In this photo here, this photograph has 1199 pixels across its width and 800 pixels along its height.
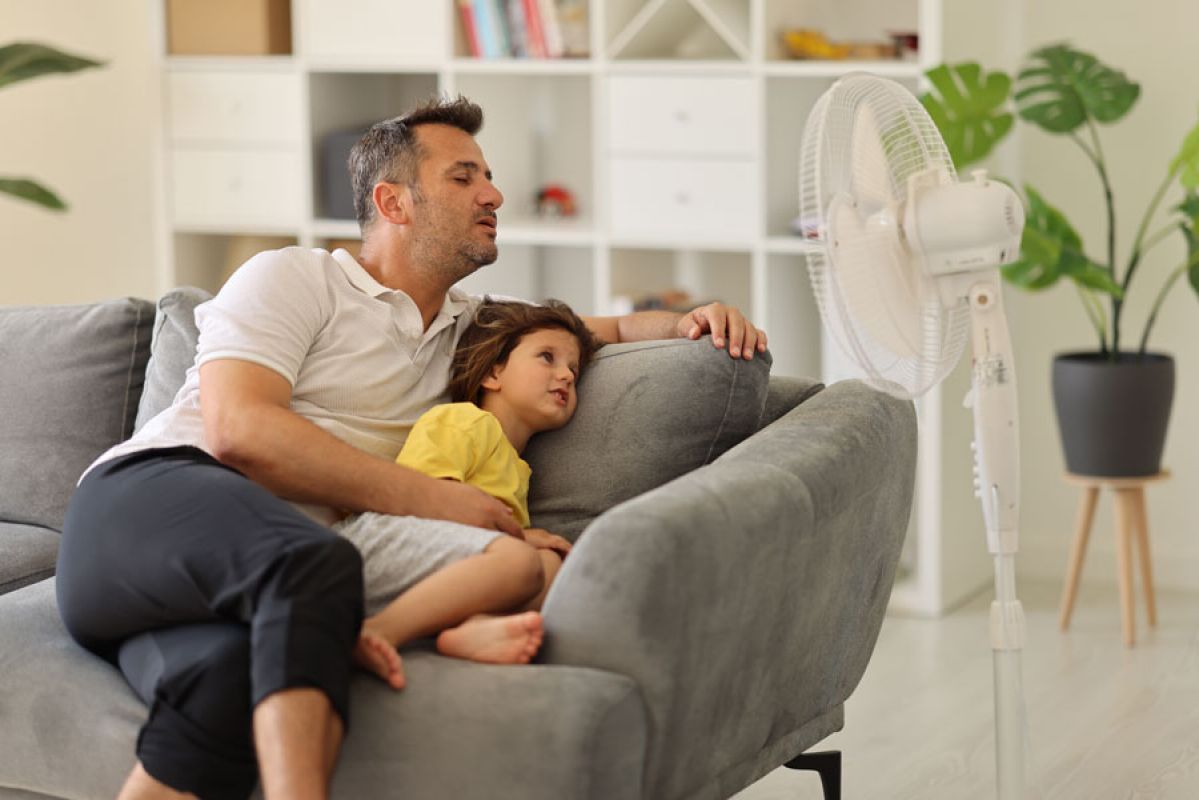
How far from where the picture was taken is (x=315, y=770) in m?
1.79

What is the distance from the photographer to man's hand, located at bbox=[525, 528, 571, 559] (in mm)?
2252

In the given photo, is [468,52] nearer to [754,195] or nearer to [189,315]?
[754,195]

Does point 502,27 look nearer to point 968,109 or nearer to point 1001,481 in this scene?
point 968,109

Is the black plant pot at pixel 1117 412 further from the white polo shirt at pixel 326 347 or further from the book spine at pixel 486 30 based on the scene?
the white polo shirt at pixel 326 347

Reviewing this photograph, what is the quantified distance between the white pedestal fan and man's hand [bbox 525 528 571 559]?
1.56ft

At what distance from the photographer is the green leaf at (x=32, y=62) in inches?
141

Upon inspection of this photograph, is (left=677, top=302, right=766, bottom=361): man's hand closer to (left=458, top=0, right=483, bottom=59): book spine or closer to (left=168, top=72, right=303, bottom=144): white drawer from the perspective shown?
(left=458, top=0, right=483, bottom=59): book spine

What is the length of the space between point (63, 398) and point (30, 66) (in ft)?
3.60

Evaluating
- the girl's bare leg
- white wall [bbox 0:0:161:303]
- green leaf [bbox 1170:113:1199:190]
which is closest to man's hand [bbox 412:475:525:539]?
the girl's bare leg

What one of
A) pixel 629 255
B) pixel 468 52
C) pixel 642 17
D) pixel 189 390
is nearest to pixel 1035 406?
pixel 629 255

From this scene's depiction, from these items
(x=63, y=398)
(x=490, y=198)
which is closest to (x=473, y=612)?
(x=490, y=198)

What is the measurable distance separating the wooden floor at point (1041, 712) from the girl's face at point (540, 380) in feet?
2.68

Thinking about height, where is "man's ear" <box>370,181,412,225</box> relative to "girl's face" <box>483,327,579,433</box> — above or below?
above

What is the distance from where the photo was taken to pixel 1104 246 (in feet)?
13.2
